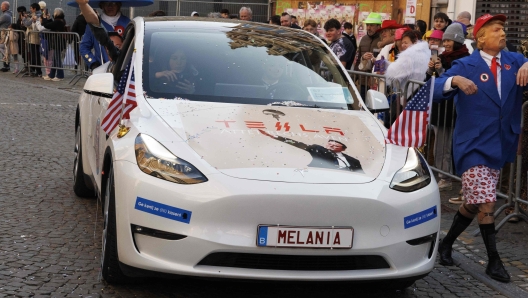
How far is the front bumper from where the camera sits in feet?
14.0

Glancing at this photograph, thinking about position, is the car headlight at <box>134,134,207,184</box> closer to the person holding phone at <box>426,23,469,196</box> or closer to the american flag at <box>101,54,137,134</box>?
the american flag at <box>101,54,137,134</box>

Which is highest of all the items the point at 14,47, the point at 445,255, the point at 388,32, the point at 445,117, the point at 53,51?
the point at 388,32

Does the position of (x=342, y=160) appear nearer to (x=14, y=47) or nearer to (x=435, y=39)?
(x=435, y=39)

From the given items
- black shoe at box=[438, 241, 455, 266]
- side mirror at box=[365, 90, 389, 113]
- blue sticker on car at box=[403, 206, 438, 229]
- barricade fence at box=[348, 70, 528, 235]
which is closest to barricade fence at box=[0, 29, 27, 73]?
barricade fence at box=[348, 70, 528, 235]

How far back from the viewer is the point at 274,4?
22.6 meters

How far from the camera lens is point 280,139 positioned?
482 centimetres

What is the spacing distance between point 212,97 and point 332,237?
5.00 ft

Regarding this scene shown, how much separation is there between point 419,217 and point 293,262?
0.72 meters

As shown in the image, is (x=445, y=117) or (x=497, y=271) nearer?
(x=497, y=271)

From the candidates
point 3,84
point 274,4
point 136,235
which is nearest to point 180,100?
point 136,235

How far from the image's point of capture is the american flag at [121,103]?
5.25 meters

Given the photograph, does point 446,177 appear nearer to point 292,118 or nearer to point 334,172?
point 292,118

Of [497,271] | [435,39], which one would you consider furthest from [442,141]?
[497,271]

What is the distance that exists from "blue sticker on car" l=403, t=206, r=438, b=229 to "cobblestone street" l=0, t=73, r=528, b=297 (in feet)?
1.69
